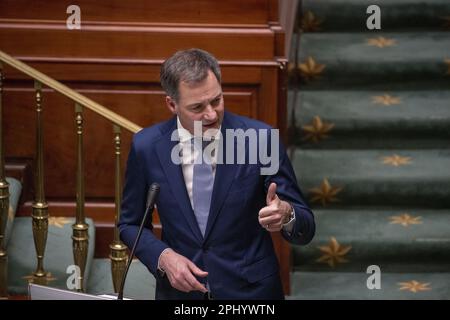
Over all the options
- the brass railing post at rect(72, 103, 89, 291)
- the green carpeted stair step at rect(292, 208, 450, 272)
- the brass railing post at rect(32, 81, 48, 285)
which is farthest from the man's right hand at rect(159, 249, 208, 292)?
the green carpeted stair step at rect(292, 208, 450, 272)

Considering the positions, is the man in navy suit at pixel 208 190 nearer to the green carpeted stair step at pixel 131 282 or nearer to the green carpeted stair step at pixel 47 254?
the green carpeted stair step at pixel 131 282

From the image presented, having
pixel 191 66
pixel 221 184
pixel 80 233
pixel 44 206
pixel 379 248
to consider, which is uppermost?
pixel 191 66

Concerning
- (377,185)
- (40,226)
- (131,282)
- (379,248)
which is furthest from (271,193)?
(377,185)

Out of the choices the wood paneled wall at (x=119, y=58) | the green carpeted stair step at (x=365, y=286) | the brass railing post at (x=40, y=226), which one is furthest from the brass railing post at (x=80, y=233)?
the green carpeted stair step at (x=365, y=286)

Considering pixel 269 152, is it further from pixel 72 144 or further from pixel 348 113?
pixel 348 113

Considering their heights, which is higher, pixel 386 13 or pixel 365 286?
pixel 386 13

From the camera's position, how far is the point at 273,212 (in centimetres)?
324

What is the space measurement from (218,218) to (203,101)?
14.2 inches

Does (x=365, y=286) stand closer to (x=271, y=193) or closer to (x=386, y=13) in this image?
(x=386, y=13)

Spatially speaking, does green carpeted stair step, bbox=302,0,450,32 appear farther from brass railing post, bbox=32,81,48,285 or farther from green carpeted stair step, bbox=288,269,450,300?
brass railing post, bbox=32,81,48,285

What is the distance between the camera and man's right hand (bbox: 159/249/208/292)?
10.8ft

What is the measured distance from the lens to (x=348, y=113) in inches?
246

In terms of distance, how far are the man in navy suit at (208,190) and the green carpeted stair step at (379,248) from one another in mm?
2139
